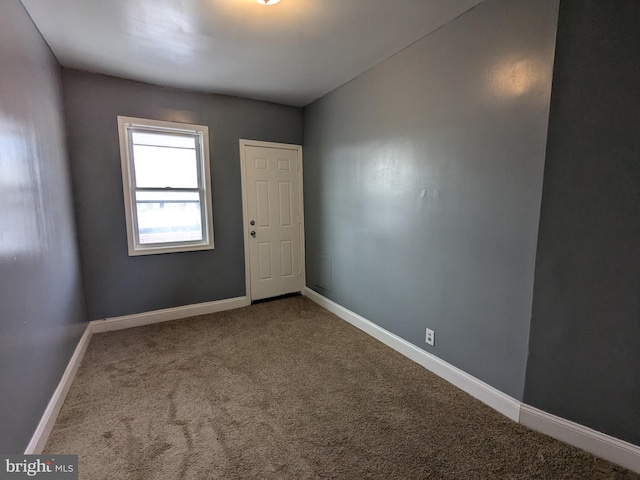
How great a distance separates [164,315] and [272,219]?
5.62 feet

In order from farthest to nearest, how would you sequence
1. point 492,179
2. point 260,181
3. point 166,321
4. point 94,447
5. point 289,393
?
point 260,181 → point 166,321 → point 289,393 → point 492,179 → point 94,447

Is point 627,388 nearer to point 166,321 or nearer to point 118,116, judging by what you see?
point 166,321

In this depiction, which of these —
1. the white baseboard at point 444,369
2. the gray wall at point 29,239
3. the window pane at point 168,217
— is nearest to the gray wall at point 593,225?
the white baseboard at point 444,369

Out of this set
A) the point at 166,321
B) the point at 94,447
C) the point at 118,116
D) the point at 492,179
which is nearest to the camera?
the point at 94,447

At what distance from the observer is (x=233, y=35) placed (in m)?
2.20

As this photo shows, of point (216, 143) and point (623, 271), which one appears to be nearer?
point (623, 271)

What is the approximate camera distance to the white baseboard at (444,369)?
1.85 metres

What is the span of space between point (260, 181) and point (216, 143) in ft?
2.22

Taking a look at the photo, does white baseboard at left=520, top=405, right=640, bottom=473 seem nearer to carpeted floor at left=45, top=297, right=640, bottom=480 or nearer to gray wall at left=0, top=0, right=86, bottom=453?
carpeted floor at left=45, top=297, right=640, bottom=480

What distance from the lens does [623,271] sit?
1.44 meters

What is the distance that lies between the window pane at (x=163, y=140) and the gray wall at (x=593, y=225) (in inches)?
132

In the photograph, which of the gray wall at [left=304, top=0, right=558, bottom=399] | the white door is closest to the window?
the white door

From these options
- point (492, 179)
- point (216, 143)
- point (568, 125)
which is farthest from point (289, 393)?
point (216, 143)

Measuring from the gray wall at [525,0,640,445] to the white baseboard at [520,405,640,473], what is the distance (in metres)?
0.04
